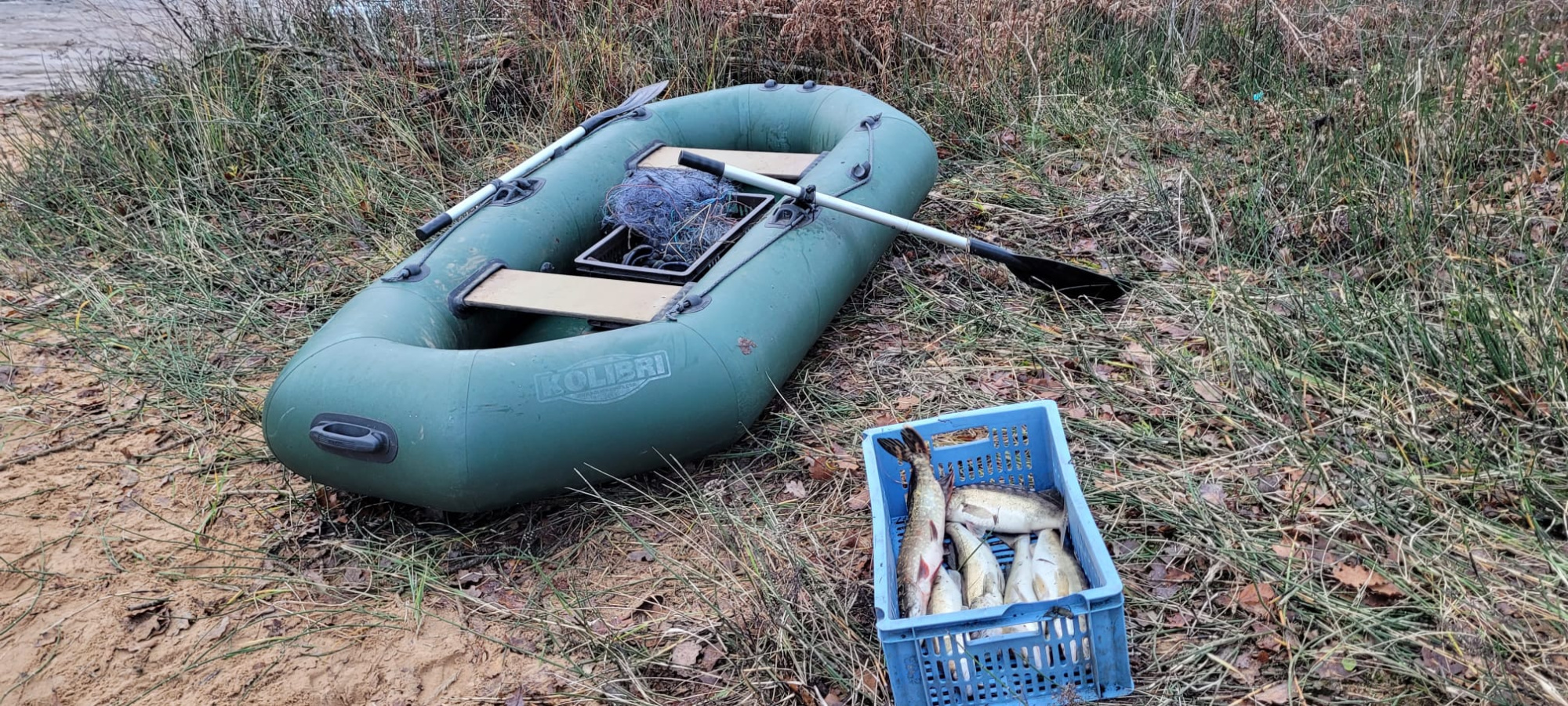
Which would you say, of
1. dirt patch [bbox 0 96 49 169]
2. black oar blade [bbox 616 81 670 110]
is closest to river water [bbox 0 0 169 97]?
dirt patch [bbox 0 96 49 169]

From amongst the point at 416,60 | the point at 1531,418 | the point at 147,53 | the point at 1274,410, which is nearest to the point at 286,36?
the point at 416,60

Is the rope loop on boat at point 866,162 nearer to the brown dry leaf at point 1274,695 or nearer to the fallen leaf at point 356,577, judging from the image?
the fallen leaf at point 356,577

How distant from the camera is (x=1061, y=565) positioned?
8.41 ft

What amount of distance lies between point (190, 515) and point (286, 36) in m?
3.49

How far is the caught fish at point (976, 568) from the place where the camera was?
8.20ft

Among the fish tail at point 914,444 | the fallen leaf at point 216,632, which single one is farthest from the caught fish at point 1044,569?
the fallen leaf at point 216,632

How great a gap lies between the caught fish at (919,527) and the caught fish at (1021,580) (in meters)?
0.18

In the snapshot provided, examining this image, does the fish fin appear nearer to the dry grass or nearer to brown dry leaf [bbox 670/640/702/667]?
the dry grass

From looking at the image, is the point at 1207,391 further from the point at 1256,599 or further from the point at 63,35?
the point at 63,35

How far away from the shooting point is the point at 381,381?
3.03m

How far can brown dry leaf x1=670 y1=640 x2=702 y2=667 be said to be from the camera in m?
2.70

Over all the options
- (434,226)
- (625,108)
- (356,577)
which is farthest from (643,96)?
(356,577)

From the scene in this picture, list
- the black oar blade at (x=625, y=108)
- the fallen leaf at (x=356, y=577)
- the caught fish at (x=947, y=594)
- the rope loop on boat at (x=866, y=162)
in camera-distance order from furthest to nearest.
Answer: the black oar blade at (x=625, y=108) → the rope loop on boat at (x=866, y=162) → the fallen leaf at (x=356, y=577) → the caught fish at (x=947, y=594)

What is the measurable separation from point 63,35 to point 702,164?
7040 mm
